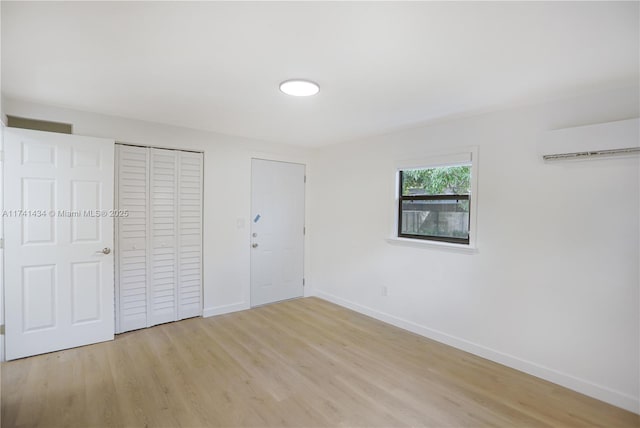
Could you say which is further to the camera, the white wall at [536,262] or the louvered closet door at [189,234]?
the louvered closet door at [189,234]

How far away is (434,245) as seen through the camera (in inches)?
133

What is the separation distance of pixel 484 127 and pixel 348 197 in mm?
1955

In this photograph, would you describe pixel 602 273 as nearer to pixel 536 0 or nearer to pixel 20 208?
pixel 536 0

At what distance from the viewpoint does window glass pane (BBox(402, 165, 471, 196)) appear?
3258 millimetres

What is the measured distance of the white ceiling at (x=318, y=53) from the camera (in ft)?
4.99

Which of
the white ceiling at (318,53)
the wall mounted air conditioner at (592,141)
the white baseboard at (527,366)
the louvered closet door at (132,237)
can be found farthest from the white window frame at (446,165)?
the louvered closet door at (132,237)

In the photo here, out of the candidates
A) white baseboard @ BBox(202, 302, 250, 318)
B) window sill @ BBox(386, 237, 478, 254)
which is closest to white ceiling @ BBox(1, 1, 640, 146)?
window sill @ BBox(386, 237, 478, 254)

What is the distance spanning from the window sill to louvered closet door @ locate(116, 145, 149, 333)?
2895 millimetres

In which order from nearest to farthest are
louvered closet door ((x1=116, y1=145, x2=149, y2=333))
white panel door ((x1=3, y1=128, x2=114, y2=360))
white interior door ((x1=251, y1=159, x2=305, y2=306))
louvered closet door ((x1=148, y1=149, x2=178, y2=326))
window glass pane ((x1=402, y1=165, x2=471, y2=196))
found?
white panel door ((x1=3, y1=128, x2=114, y2=360)), window glass pane ((x1=402, y1=165, x2=471, y2=196)), louvered closet door ((x1=116, y1=145, x2=149, y2=333)), louvered closet door ((x1=148, y1=149, x2=178, y2=326)), white interior door ((x1=251, y1=159, x2=305, y2=306))

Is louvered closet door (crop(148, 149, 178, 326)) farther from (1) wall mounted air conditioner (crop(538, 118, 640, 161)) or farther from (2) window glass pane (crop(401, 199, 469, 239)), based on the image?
(1) wall mounted air conditioner (crop(538, 118, 640, 161))

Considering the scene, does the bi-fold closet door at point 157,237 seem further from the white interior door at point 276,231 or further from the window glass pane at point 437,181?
the window glass pane at point 437,181

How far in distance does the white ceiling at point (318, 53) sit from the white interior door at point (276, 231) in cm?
161

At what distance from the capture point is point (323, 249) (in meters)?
4.86

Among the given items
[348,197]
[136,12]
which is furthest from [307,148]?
[136,12]
